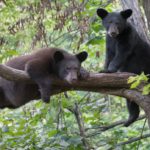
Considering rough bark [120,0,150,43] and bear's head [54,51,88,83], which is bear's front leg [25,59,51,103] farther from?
rough bark [120,0,150,43]

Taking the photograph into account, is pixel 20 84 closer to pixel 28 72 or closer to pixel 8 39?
pixel 28 72

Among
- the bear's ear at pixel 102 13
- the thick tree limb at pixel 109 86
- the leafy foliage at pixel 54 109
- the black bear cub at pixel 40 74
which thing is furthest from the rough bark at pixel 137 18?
the thick tree limb at pixel 109 86

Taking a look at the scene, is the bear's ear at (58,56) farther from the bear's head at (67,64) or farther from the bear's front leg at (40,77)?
the bear's front leg at (40,77)

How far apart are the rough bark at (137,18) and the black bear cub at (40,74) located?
1340mm

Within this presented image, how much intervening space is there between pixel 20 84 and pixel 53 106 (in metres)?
1.02

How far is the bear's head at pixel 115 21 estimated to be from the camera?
647 cm

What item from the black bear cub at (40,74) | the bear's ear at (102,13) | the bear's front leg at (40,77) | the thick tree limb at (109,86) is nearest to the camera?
the bear's front leg at (40,77)

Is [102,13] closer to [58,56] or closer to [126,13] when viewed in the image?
[126,13]

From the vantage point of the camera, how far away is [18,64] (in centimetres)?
570

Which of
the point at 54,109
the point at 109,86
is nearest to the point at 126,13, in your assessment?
the point at 109,86

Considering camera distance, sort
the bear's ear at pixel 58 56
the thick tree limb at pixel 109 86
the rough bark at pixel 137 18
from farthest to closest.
Answer: the rough bark at pixel 137 18 → the bear's ear at pixel 58 56 → the thick tree limb at pixel 109 86

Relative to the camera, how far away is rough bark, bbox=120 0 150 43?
668 cm

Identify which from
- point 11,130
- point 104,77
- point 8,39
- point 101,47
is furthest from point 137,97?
point 8,39

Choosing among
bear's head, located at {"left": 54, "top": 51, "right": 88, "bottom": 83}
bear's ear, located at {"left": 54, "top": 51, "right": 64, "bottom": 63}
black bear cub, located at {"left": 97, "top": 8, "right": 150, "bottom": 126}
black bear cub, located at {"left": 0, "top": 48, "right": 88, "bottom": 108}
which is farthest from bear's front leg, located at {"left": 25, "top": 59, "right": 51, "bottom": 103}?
black bear cub, located at {"left": 97, "top": 8, "right": 150, "bottom": 126}
